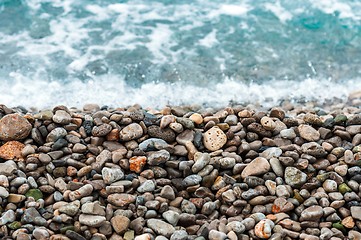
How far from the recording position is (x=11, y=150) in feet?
11.3

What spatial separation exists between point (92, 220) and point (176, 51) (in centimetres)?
398

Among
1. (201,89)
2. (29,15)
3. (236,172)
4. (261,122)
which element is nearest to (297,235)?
(236,172)

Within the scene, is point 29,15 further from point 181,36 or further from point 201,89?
point 201,89

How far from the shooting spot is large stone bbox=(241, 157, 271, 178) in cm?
339

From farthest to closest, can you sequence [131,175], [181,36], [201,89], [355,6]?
[355,6] < [181,36] < [201,89] < [131,175]

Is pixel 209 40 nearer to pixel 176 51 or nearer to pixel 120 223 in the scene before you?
pixel 176 51

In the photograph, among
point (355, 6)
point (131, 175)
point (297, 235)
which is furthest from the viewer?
point (355, 6)

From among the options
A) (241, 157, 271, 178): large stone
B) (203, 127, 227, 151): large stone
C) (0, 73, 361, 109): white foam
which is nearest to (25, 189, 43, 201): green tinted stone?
(203, 127, 227, 151): large stone

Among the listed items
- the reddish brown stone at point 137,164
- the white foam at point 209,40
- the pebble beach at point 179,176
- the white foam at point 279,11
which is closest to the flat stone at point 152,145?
the pebble beach at point 179,176

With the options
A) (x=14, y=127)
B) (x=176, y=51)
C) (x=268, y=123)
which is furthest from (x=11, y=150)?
(x=176, y=51)

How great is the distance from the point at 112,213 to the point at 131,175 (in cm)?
34

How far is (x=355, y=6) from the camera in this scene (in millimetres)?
8453

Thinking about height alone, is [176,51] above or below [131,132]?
below

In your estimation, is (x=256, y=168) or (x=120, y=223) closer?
(x=120, y=223)
